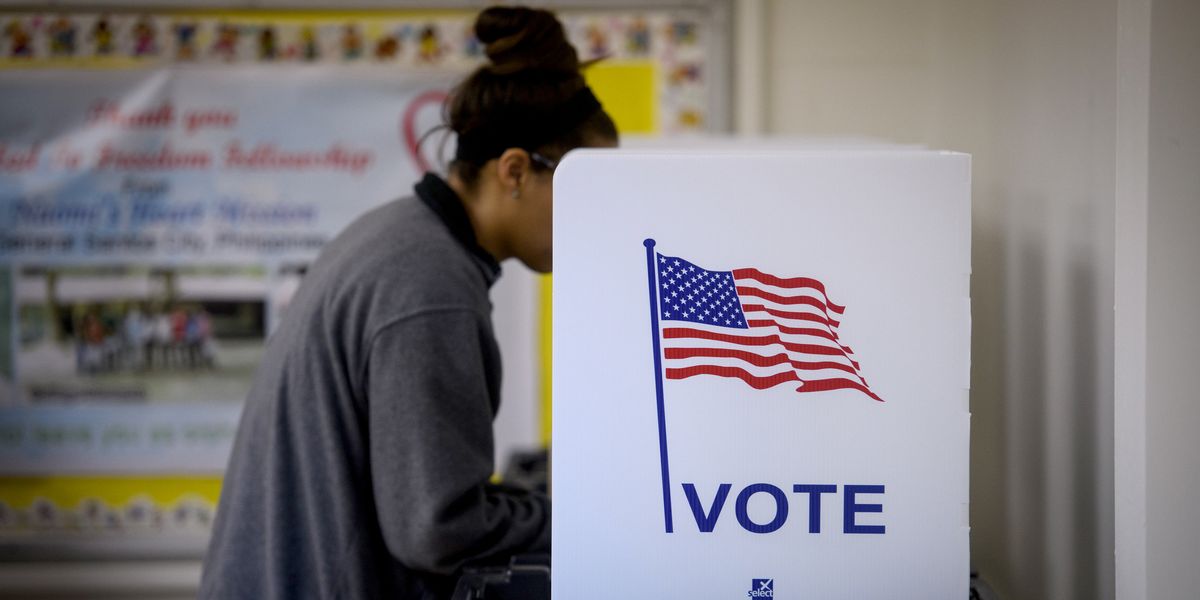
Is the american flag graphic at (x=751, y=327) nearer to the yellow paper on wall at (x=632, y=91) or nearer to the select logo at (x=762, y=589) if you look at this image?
the select logo at (x=762, y=589)

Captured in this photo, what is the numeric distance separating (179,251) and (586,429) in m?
1.90

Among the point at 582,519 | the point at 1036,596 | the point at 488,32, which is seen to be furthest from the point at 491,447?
the point at 1036,596

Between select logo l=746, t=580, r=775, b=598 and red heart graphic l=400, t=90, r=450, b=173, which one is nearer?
select logo l=746, t=580, r=775, b=598

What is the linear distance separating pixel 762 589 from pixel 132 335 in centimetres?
201

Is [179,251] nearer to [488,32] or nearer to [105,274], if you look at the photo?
[105,274]

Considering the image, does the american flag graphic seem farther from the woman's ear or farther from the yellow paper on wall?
the yellow paper on wall

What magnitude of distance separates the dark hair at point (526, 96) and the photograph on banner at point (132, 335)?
1.37m

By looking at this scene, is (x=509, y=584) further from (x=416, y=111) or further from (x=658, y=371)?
(x=416, y=111)

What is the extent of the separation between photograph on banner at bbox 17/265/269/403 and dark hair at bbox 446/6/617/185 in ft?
4.50

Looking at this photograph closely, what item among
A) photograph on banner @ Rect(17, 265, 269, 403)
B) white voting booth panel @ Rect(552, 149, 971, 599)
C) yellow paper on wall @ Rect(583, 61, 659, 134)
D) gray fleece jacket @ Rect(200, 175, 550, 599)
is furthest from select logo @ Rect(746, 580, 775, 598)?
photograph on banner @ Rect(17, 265, 269, 403)

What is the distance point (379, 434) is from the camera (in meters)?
1.07

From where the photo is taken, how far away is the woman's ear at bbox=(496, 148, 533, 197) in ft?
3.88

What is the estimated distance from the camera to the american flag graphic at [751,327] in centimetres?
73

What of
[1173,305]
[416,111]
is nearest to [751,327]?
[1173,305]
